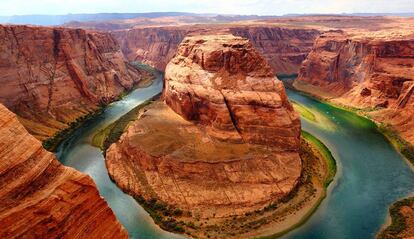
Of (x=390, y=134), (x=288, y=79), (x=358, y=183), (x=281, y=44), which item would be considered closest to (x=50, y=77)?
(x=358, y=183)

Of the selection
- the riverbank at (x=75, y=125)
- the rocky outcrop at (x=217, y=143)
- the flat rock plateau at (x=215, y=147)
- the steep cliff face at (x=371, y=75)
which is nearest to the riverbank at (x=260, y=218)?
the flat rock plateau at (x=215, y=147)

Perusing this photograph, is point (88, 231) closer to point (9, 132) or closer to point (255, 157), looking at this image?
point (9, 132)

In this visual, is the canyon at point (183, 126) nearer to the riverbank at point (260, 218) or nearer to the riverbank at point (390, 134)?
the riverbank at point (260, 218)

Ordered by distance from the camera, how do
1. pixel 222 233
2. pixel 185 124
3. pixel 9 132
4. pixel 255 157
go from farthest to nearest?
pixel 185 124, pixel 255 157, pixel 222 233, pixel 9 132

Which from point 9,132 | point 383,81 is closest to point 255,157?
point 9,132

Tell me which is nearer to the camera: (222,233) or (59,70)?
(222,233)
